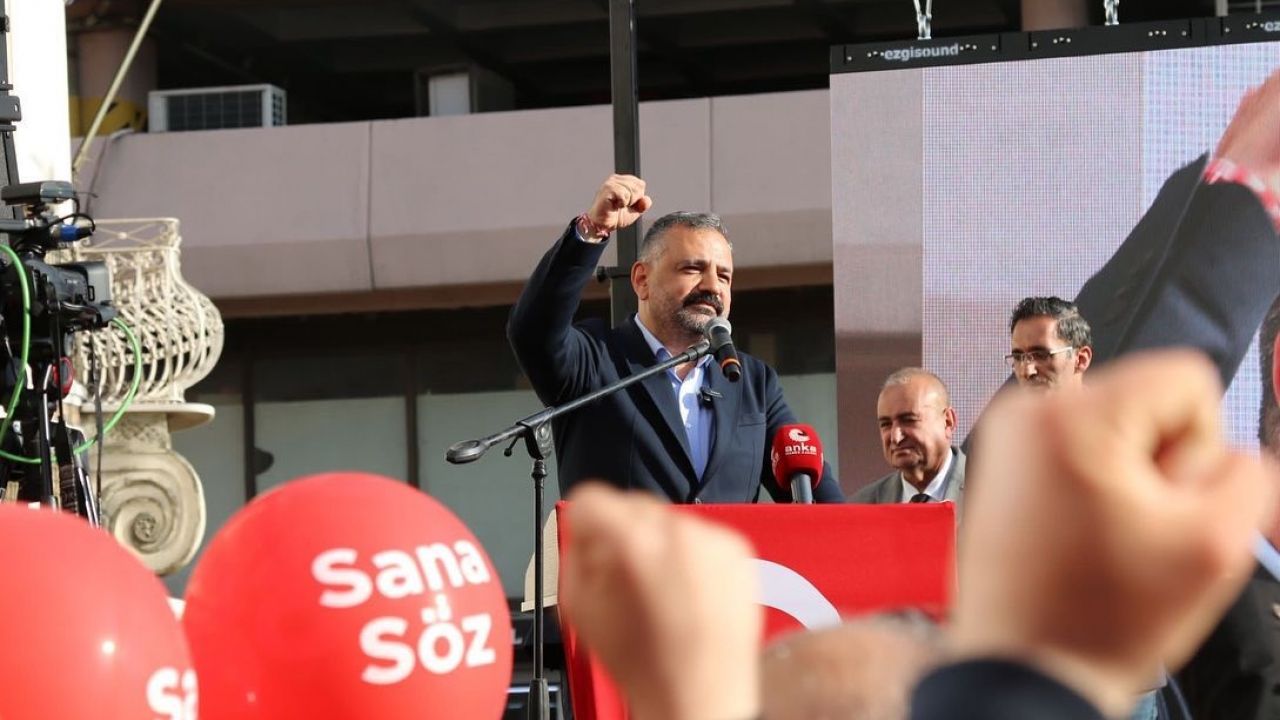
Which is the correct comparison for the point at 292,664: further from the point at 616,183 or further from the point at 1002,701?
the point at 616,183

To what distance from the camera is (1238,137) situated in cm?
432

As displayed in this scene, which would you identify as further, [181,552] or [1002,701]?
[181,552]

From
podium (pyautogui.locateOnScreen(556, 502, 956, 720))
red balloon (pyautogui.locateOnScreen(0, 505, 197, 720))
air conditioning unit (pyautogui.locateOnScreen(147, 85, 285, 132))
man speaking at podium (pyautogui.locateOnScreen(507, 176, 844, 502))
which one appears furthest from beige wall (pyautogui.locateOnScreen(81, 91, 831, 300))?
red balloon (pyautogui.locateOnScreen(0, 505, 197, 720))

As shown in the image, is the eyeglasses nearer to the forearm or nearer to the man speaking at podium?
the man speaking at podium

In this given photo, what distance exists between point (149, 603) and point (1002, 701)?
1197 millimetres

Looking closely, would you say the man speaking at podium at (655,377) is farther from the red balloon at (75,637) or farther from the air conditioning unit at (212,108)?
the air conditioning unit at (212,108)

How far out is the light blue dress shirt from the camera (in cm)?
354

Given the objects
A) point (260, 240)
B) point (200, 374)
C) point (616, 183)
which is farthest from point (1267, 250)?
point (260, 240)

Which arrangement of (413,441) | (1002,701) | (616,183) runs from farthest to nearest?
(413,441)
(616,183)
(1002,701)

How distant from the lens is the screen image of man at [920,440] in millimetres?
3484

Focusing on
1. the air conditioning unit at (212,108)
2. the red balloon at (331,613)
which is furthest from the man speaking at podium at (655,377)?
the air conditioning unit at (212,108)

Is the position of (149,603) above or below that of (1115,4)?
below

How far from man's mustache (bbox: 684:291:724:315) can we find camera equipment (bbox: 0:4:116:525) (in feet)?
3.74

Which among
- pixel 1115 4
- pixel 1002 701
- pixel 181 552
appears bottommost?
pixel 181 552
